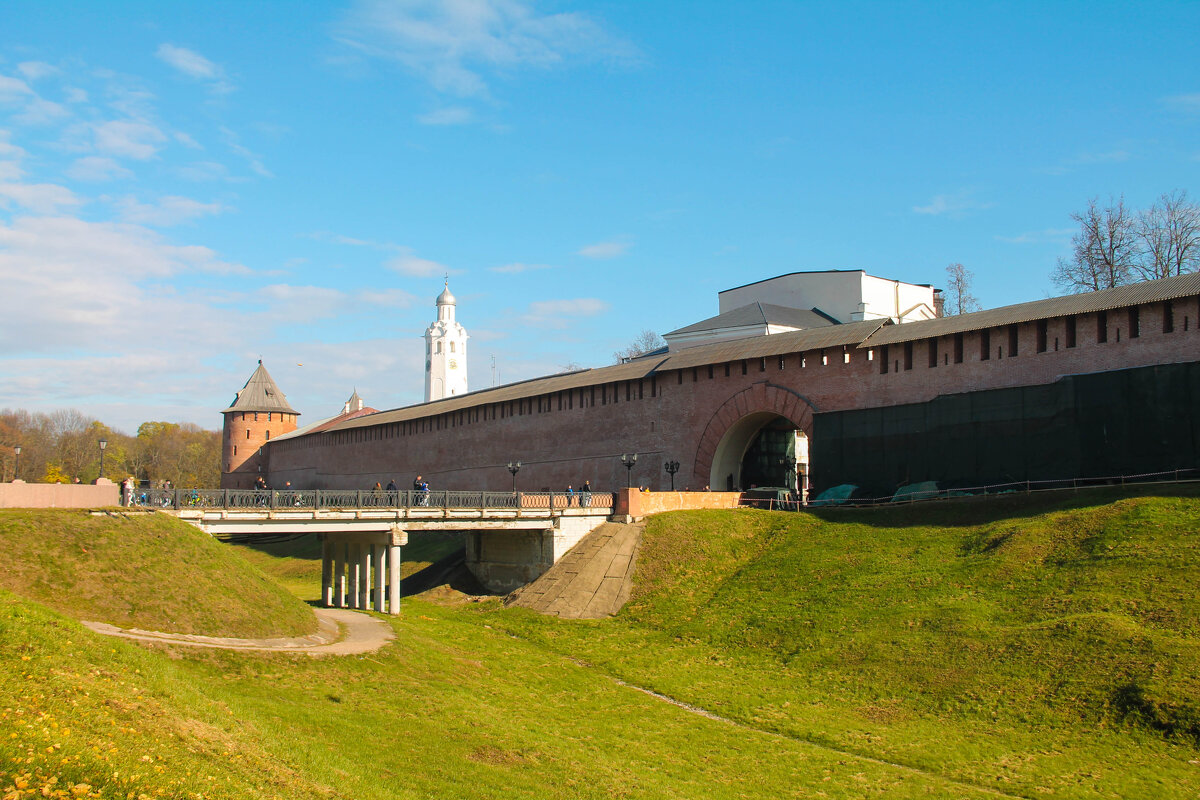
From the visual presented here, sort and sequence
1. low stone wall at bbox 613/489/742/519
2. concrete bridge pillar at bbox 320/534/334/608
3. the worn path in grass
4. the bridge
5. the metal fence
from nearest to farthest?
the worn path in grass
the bridge
the metal fence
concrete bridge pillar at bbox 320/534/334/608
low stone wall at bbox 613/489/742/519

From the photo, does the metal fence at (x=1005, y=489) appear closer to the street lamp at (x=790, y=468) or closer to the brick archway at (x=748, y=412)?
the brick archway at (x=748, y=412)

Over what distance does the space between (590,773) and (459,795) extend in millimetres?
2268

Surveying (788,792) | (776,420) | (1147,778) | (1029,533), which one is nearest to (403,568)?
(776,420)

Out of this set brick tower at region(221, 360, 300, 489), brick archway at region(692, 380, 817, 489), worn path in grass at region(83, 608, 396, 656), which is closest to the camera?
worn path in grass at region(83, 608, 396, 656)

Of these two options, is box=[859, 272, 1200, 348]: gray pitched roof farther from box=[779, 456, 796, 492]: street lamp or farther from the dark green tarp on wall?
box=[779, 456, 796, 492]: street lamp

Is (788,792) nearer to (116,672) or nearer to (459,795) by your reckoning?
(459,795)

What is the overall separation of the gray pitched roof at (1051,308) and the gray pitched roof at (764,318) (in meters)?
11.4

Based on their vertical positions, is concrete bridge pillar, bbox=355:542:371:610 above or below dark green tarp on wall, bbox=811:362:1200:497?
below

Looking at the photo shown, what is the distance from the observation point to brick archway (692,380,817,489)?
30.3 m

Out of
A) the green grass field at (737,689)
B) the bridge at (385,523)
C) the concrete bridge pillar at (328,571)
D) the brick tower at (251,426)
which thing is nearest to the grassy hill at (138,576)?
the green grass field at (737,689)

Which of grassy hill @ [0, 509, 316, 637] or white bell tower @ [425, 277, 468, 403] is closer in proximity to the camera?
grassy hill @ [0, 509, 316, 637]

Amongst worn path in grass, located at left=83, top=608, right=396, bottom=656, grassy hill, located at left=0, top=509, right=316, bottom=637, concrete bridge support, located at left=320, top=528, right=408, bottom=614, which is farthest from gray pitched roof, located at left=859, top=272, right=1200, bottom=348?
grassy hill, located at left=0, top=509, right=316, bottom=637

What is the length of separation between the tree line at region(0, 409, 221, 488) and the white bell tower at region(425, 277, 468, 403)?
20.9 m

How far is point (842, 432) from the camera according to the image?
1122 inches
